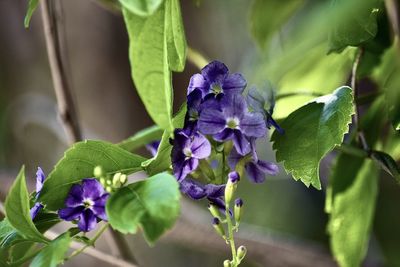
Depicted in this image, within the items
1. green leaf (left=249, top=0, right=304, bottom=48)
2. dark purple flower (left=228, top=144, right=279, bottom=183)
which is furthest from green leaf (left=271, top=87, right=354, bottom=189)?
green leaf (left=249, top=0, right=304, bottom=48)

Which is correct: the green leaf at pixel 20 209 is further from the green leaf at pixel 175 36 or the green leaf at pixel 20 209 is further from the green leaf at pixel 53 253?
the green leaf at pixel 175 36

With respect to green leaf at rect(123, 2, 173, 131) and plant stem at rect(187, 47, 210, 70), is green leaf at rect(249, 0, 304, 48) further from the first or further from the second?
green leaf at rect(123, 2, 173, 131)

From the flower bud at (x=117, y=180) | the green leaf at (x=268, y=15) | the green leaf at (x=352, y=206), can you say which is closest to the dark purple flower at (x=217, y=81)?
the flower bud at (x=117, y=180)

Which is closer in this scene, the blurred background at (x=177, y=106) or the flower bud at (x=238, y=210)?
the flower bud at (x=238, y=210)

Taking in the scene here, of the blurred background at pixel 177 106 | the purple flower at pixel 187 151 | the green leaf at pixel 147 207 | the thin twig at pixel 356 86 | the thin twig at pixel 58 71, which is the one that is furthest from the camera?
the blurred background at pixel 177 106

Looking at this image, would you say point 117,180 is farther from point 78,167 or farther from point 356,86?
point 356,86

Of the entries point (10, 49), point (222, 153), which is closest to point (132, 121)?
point (10, 49)
